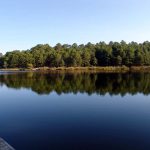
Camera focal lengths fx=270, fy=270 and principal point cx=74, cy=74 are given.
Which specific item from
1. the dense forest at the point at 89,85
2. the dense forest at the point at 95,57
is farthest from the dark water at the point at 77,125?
the dense forest at the point at 95,57

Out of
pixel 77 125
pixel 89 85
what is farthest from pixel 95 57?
pixel 77 125

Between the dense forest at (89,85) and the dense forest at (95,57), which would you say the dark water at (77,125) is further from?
the dense forest at (95,57)

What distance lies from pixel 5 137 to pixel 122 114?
10715mm

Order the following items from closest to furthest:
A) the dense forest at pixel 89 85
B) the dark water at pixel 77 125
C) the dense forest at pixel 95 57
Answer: the dark water at pixel 77 125 → the dense forest at pixel 89 85 → the dense forest at pixel 95 57

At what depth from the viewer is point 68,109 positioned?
1025 inches

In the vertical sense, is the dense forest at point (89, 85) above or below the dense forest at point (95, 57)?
below

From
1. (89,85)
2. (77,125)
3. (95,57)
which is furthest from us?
(95,57)

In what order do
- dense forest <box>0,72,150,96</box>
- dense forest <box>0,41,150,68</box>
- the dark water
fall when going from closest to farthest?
the dark water → dense forest <box>0,72,150,96</box> → dense forest <box>0,41,150,68</box>

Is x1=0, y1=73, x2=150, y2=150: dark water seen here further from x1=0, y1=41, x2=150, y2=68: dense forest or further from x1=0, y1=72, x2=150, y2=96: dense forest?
x1=0, y1=41, x2=150, y2=68: dense forest

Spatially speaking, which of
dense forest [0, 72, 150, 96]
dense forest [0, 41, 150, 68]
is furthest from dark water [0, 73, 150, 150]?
dense forest [0, 41, 150, 68]

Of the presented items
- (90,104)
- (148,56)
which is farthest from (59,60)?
(90,104)

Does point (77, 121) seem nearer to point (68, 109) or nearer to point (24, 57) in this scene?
point (68, 109)

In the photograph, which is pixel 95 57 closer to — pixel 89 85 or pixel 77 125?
pixel 89 85

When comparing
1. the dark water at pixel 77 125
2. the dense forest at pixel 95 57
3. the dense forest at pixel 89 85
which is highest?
the dense forest at pixel 95 57
